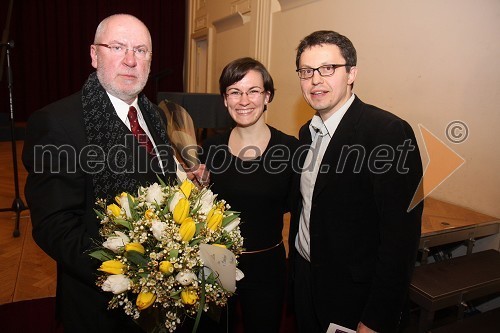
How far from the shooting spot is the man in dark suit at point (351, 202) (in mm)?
1353

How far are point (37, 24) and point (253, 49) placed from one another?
567 cm

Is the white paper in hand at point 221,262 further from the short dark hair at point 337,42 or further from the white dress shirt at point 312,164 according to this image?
the short dark hair at point 337,42

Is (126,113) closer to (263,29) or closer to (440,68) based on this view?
(440,68)

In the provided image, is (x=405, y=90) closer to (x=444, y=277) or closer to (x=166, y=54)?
(x=444, y=277)

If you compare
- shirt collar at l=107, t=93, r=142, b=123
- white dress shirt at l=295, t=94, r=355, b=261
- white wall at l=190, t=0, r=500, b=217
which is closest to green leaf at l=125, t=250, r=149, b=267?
shirt collar at l=107, t=93, r=142, b=123

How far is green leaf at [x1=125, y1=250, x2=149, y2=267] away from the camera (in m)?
1.00

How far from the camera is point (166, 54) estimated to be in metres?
9.38

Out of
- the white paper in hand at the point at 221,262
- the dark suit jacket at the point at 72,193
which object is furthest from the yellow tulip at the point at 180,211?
the dark suit jacket at the point at 72,193

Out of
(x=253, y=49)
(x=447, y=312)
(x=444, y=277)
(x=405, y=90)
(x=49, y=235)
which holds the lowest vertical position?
(x=447, y=312)

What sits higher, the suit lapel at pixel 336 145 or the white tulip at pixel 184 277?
the suit lapel at pixel 336 145

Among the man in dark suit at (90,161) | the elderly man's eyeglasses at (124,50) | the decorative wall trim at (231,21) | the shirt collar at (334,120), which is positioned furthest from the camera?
the decorative wall trim at (231,21)

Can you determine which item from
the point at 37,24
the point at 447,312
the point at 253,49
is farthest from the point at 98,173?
the point at 37,24

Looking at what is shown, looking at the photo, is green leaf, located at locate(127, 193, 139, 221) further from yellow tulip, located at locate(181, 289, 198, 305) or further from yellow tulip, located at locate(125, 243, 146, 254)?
yellow tulip, located at locate(181, 289, 198, 305)

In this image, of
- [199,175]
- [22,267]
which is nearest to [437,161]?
[199,175]
